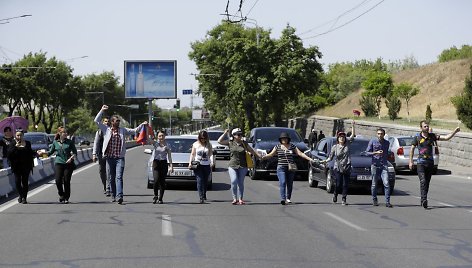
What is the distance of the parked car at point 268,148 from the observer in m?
22.4

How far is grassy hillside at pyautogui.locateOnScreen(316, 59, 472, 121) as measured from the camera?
227 feet

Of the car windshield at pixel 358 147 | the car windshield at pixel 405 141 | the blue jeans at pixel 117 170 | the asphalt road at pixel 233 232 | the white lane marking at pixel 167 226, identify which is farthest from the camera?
the car windshield at pixel 405 141

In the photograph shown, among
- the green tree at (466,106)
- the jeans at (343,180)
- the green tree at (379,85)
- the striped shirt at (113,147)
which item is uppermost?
the green tree at (379,85)

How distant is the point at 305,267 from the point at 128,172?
63.3 ft

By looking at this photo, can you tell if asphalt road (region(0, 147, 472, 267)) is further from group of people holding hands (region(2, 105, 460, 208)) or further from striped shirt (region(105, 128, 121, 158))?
striped shirt (region(105, 128, 121, 158))

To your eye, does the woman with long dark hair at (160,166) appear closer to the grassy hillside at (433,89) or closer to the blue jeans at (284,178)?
the blue jeans at (284,178)

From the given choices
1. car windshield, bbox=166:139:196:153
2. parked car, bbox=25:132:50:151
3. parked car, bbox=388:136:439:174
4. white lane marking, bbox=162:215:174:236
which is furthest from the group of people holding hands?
parked car, bbox=25:132:50:151

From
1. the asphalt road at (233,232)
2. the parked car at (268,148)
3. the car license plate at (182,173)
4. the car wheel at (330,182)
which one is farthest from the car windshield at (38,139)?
the car wheel at (330,182)

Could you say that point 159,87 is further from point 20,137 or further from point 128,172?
point 20,137

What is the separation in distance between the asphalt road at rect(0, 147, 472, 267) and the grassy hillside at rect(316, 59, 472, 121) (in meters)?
48.8

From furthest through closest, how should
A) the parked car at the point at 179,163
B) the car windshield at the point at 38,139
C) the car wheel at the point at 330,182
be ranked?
the car windshield at the point at 38,139, the parked car at the point at 179,163, the car wheel at the point at 330,182

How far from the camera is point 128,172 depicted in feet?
88.2

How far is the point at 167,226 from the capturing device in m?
11.8

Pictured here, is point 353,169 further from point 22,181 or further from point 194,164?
point 22,181
